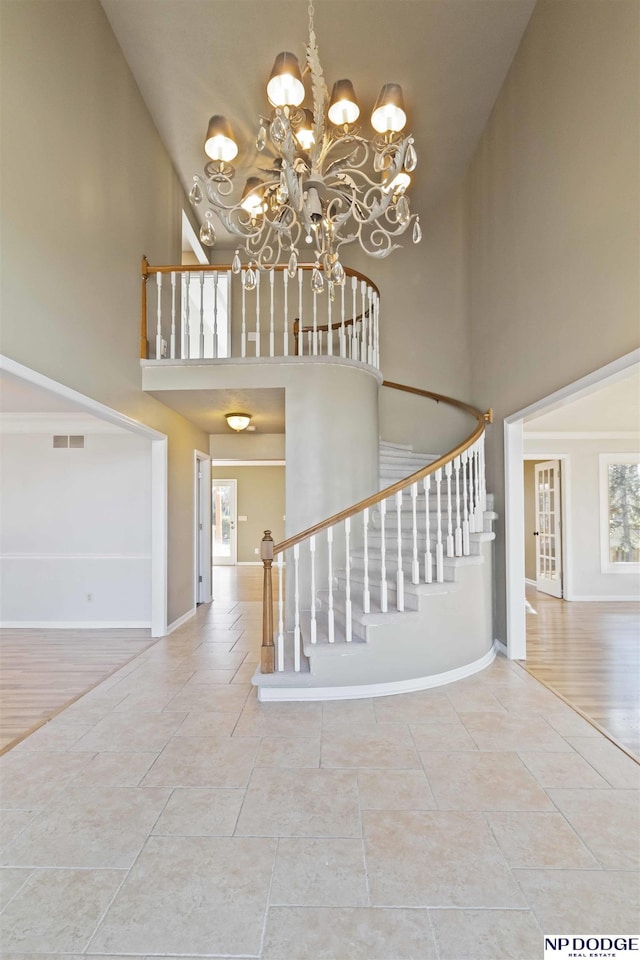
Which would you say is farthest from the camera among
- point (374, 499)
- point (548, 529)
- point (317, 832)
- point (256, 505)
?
point (256, 505)

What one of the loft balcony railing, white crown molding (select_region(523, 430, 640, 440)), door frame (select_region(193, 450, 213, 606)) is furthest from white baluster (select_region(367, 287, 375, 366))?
white crown molding (select_region(523, 430, 640, 440))

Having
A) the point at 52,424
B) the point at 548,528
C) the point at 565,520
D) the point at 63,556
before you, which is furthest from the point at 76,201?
the point at 548,528

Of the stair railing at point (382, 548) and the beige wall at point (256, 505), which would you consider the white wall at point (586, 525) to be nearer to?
the stair railing at point (382, 548)

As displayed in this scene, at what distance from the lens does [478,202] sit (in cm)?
513

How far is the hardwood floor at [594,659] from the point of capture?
315cm

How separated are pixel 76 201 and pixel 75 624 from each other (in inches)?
176

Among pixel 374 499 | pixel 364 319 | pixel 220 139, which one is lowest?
pixel 374 499

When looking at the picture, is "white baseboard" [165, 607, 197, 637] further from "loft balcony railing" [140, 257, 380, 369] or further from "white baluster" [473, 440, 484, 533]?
"white baluster" [473, 440, 484, 533]

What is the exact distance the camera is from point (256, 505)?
11.7 m

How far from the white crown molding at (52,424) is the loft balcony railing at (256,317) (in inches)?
45.2

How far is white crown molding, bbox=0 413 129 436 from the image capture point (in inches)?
215

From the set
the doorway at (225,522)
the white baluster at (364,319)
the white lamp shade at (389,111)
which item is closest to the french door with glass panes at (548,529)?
the white baluster at (364,319)

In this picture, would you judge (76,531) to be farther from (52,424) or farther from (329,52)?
(329,52)

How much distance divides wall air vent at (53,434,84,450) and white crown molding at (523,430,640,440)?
19.9 feet
